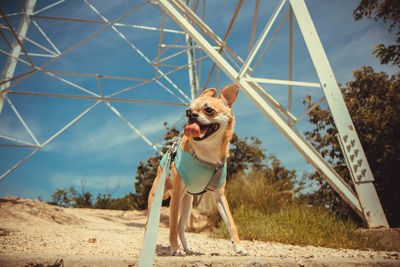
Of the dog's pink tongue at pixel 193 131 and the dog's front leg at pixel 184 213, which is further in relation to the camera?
the dog's front leg at pixel 184 213

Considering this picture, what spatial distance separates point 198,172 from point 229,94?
896mm

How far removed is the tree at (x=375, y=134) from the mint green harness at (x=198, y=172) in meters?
4.76

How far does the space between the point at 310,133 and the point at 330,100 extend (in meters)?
3.77

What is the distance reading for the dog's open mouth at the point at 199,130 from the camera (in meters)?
2.10

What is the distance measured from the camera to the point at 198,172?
2412 mm

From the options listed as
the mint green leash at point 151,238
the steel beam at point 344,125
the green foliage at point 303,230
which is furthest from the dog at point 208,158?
the steel beam at point 344,125

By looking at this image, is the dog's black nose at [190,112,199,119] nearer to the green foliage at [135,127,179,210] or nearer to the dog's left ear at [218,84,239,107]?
the dog's left ear at [218,84,239,107]

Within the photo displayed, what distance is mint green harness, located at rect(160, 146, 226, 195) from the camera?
243cm

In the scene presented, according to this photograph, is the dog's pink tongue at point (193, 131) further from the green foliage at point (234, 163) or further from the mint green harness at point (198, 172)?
the green foliage at point (234, 163)

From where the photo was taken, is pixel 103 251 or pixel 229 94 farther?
pixel 103 251

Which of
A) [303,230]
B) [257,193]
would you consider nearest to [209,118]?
[303,230]

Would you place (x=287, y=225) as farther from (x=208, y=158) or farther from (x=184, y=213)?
(x=208, y=158)

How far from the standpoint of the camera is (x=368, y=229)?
14.4ft

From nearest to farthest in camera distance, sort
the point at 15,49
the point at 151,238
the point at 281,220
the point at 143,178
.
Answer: the point at 151,238 < the point at 281,220 < the point at 15,49 < the point at 143,178
